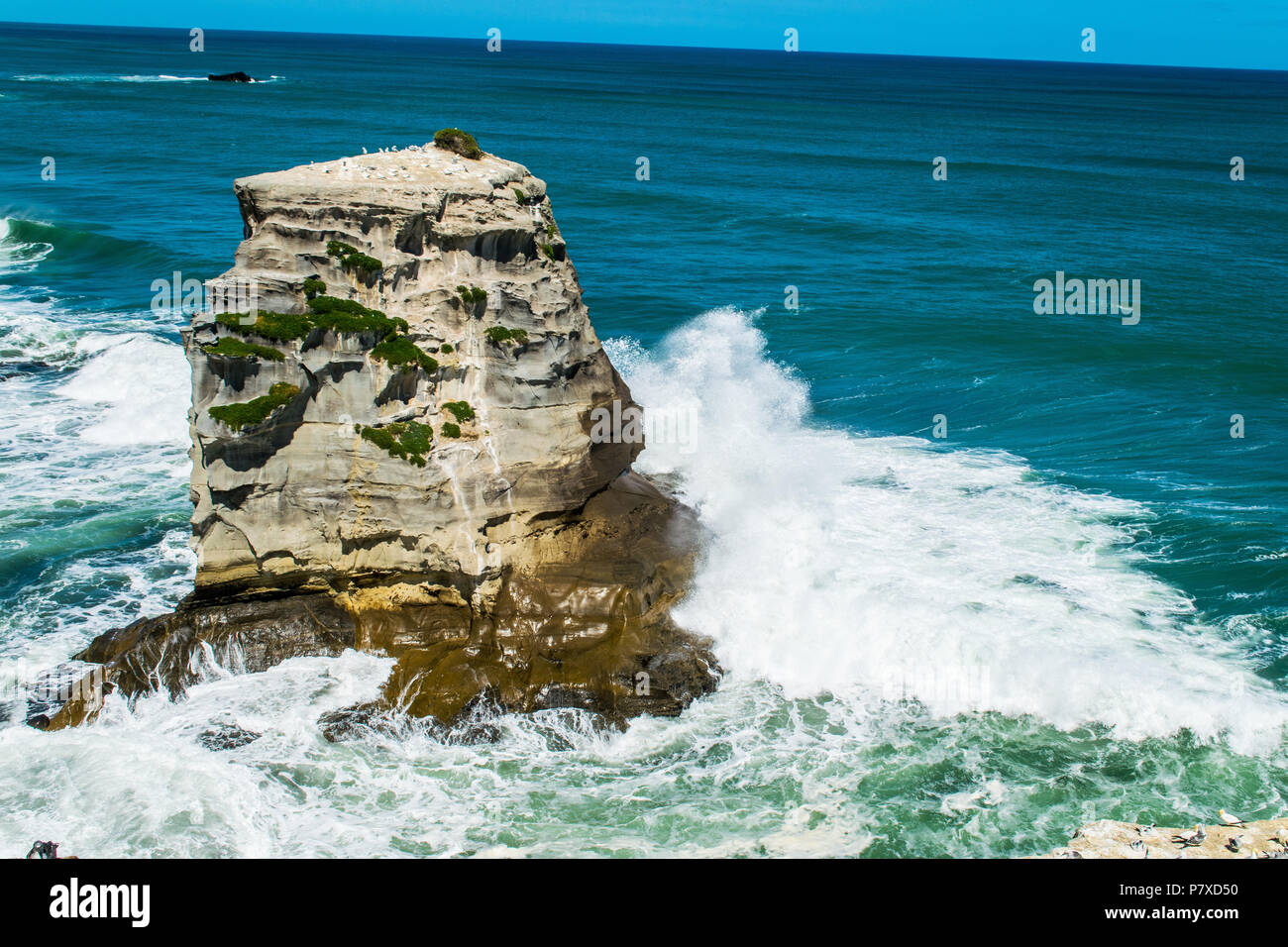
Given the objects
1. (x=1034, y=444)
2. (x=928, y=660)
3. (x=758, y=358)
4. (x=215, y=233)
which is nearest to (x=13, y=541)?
(x=928, y=660)

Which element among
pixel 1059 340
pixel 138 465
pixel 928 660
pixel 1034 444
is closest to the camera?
pixel 928 660

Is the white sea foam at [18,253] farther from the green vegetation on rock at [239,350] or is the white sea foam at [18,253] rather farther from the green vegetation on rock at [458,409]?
the green vegetation on rock at [458,409]

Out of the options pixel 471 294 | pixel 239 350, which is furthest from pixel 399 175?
pixel 239 350

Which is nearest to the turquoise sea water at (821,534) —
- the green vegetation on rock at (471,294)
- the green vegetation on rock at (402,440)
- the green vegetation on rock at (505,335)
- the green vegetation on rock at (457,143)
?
the green vegetation on rock at (402,440)

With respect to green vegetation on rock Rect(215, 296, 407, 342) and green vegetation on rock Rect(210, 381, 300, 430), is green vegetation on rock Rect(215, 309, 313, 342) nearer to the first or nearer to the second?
green vegetation on rock Rect(215, 296, 407, 342)

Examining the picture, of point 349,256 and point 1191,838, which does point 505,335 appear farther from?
point 1191,838
